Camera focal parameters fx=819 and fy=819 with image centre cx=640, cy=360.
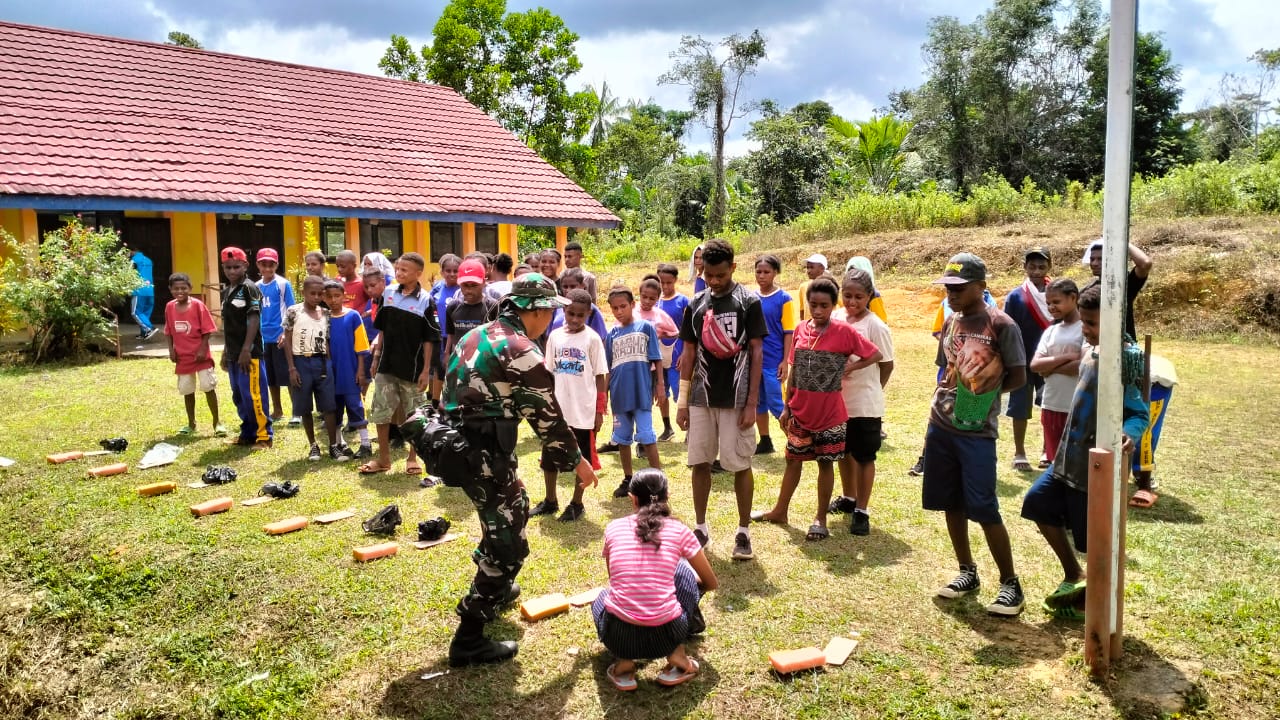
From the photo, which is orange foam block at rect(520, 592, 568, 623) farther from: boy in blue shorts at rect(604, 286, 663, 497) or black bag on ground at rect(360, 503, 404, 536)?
boy in blue shorts at rect(604, 286, 663, 497)

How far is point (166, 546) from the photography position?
5.42 m

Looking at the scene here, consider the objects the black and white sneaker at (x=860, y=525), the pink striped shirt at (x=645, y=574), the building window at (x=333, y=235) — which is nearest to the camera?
the pink striped shirt at (x=645, y=574)

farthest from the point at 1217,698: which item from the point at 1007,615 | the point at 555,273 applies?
the point at 555,273

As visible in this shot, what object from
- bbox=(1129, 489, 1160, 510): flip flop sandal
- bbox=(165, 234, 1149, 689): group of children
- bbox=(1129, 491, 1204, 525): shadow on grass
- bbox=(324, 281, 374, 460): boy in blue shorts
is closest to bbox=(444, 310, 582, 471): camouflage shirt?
bbox=(165, 234, 1149, 689): group of children

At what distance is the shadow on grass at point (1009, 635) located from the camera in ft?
12.7

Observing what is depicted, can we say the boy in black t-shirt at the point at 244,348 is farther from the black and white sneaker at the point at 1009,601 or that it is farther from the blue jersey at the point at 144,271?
the blue jersey at the point at 144,271

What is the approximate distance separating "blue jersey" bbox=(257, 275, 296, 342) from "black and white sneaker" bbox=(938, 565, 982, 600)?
21.6 ft

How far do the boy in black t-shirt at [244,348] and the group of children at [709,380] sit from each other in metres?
0.02

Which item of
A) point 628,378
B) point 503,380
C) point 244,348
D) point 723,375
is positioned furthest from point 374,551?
point 244,348

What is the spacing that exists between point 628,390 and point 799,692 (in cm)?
330

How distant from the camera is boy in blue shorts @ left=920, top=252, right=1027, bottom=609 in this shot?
4.26 m

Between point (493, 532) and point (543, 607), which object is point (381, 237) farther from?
point (493, 532)

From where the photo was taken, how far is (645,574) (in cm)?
363

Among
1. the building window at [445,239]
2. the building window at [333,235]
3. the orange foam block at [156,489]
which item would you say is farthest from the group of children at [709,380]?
the building window at [445,239]
